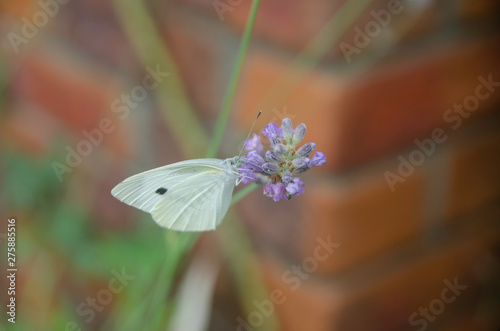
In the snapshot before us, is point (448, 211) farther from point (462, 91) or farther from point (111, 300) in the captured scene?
point (111, 300)

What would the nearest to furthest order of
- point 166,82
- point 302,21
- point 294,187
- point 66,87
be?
point 294,187
point 302,21
point 166,82
point 66,87

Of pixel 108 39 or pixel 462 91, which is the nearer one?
pixel 462 91

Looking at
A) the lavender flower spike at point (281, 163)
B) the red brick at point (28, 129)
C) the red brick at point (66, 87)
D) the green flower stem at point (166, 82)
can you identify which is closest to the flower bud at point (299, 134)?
the lavender flower spike at point (281, 163)

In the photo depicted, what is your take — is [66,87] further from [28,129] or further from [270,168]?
[270,168]

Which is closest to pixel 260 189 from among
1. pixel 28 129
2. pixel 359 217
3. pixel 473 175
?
pixel 359 217

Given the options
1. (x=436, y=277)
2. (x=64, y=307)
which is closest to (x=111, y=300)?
Result: (x=64, y=307)

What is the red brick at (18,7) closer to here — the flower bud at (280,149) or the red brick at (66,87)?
the red brick at (66,87)

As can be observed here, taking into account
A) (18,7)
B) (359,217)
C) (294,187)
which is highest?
(18,7)
